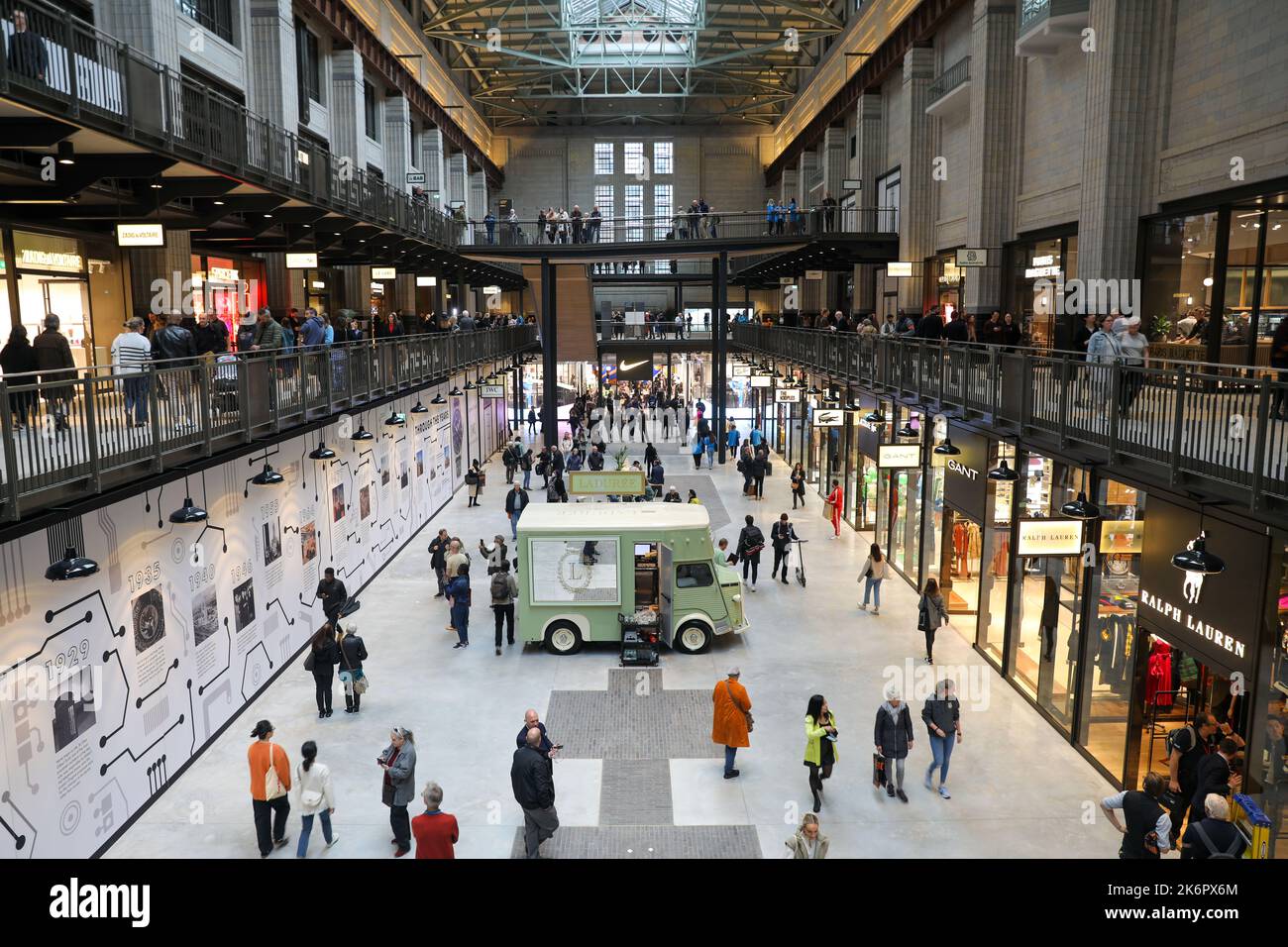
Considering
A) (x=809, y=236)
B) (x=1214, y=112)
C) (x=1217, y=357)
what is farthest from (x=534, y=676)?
(x=809, y=236)

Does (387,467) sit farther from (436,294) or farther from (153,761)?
(436,294)

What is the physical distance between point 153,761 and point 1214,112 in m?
15.8

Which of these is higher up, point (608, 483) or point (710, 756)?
point (608, 483)

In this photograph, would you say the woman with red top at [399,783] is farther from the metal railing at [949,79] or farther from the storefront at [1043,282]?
the metal railing at [949,79]

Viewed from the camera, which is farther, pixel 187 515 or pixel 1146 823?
pixel 187 515

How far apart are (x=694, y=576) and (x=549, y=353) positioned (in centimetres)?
2117

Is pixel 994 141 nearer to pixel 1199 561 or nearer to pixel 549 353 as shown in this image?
pixel 1199 561

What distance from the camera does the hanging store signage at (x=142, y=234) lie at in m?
12.3

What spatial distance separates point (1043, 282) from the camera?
18453mm

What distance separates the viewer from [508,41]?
4934cm

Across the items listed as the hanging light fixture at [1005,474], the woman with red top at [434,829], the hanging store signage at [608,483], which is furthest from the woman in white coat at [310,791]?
the hanging store signage at [608,483]

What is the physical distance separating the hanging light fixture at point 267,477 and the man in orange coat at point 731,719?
272 inches

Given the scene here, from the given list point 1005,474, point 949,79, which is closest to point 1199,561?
point 1005,474

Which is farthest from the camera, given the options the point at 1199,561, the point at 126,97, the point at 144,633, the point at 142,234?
the point at 142,234
